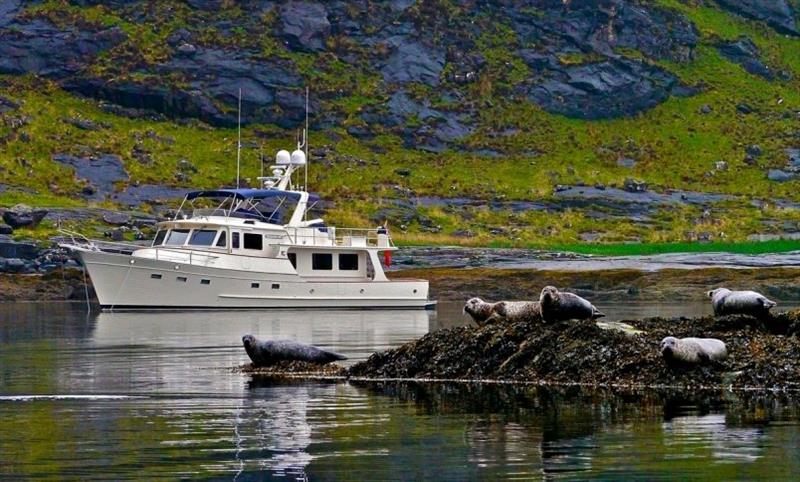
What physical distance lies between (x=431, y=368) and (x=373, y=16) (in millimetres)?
92242

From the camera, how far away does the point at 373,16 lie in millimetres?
116938

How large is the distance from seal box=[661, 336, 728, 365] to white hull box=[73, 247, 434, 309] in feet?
117

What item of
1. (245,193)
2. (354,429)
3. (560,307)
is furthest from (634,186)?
(354,429)

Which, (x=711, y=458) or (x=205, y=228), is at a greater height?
(x=205, y=228)

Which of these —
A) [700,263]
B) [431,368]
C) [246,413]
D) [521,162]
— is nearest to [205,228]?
[700,263]

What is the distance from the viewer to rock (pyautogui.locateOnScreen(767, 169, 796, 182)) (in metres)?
109

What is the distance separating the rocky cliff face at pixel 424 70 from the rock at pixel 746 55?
14cm

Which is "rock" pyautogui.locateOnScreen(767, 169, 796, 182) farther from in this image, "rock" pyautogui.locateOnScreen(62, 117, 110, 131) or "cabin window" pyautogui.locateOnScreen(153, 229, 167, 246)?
"cabin window" pyautogui.locateOnScreen(153, 229, 167, 246)

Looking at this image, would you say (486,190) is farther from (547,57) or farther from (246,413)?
(246,413)

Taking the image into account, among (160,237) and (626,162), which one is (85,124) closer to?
(626,162)

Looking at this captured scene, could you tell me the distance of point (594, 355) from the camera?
2534 centimetres

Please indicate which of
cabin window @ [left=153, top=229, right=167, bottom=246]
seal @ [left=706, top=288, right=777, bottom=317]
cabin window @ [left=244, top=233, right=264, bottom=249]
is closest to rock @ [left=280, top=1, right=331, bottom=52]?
cabin window @ [left=153, top=229, right=167, bottom=246]

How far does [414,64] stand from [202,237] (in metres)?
58.1

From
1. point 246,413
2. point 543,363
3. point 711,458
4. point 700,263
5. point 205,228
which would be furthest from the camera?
point 700,263
